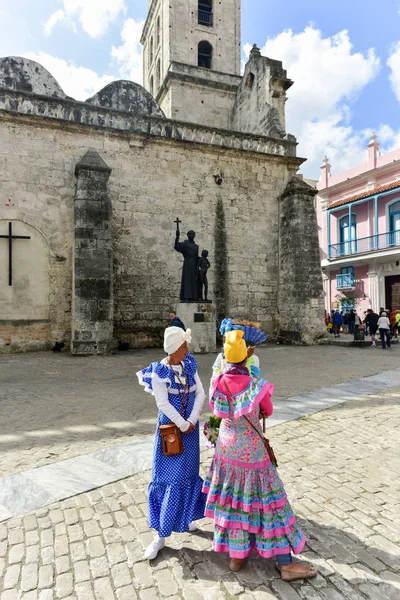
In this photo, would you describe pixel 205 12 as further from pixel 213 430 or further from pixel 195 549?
pixel 195 549

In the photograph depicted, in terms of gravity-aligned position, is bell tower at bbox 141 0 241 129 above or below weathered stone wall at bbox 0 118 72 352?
above

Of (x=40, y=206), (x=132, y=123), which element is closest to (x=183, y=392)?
(x=40, y=206)

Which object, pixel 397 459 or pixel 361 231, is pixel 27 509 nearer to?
pixel 397 459

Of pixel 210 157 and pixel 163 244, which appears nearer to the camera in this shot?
pixel 163 244

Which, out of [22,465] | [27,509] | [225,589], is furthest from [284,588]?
[22,465]

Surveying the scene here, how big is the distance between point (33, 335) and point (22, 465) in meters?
8.22

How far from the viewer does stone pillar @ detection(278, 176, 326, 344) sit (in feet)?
42.9

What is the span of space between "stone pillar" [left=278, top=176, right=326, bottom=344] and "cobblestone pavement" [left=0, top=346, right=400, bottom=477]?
72.4 inches

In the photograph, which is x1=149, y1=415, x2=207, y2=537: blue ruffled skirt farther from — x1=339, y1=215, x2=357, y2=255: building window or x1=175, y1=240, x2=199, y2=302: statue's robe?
x1=339, y1=215, x2=357, y2=255: building window

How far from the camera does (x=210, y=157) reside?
13258 millimetres

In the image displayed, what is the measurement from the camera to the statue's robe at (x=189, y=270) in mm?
10555

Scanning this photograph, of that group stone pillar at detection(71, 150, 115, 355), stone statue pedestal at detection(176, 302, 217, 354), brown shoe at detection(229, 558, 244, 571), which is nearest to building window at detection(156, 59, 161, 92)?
stone pillar at detection(71, 150, 115, 355)

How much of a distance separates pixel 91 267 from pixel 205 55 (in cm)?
1511

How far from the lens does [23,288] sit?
427 inches
